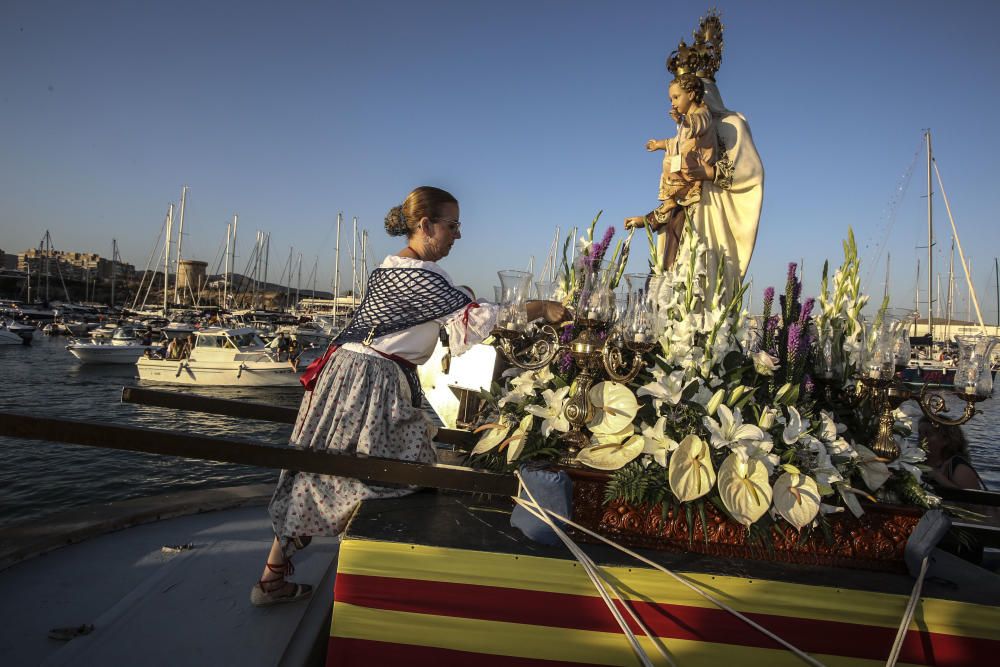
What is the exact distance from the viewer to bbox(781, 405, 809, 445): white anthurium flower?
2053 mm

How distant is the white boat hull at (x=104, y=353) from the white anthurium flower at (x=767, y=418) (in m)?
33.7

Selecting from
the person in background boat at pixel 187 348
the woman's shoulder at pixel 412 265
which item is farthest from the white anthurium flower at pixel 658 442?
the person in background boat at pixel 187 348

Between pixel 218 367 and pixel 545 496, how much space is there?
82.2ft

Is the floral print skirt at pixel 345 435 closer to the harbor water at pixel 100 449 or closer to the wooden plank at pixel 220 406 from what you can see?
the wooden plank at pixel 220 406

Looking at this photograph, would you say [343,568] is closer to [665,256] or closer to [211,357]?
[665,256]

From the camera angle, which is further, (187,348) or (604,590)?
(187,348)

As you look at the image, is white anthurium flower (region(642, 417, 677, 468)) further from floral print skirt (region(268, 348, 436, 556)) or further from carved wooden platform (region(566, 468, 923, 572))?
floral print skirt (region(268, 348, 436, 556))

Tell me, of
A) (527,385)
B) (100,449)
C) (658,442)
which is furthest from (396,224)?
(100,449)

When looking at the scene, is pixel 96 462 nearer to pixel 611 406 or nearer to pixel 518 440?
pixel 518 440

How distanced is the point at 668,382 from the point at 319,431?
56.4 inches

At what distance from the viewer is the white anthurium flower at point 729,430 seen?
202 cm

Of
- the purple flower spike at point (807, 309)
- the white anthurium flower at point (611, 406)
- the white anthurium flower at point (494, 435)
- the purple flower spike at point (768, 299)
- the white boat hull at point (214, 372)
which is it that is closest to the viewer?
the white anthurium flower at point (611, 406)

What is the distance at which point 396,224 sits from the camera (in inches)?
106

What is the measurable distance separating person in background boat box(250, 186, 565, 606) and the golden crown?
1.56 m
